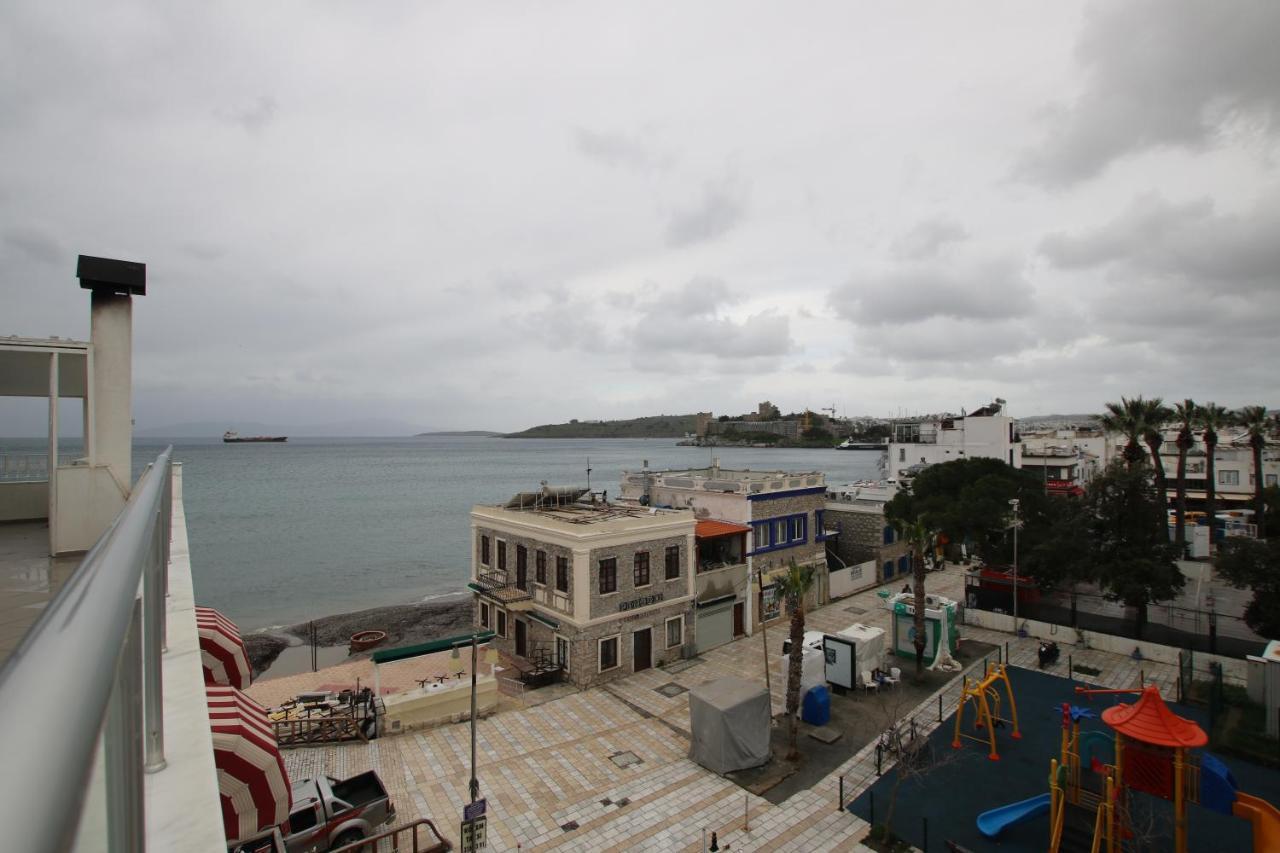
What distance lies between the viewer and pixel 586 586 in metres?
24.3

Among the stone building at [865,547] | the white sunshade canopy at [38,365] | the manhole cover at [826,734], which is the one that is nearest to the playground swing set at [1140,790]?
the manhole cover at [826,734]

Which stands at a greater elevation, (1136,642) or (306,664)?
(1136,642)

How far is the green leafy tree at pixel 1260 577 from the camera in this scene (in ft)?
→ 76.1

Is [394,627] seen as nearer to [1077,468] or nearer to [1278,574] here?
[1278,574]

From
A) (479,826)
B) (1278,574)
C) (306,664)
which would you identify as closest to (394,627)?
(306,664)

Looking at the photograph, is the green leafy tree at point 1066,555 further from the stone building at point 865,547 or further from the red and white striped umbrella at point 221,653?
the red and white striped umbrella at point 221,653

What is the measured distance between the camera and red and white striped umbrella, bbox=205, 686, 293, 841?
6.61 meters

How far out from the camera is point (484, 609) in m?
31.2

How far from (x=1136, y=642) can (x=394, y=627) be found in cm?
3963

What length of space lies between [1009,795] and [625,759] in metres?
9.79

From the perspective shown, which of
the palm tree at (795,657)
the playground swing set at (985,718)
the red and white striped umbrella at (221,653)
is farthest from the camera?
the palm tree at (795,657)

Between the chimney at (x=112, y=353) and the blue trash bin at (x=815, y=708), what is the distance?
62.0 feet

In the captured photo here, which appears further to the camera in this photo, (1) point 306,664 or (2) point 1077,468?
(2) point 1077,468

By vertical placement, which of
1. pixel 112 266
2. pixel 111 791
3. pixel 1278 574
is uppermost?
pixel 112 266
